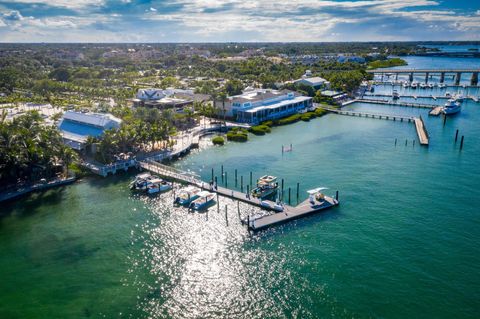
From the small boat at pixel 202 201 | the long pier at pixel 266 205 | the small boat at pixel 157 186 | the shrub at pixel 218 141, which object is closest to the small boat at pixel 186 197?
the small boat at pixel 202 201

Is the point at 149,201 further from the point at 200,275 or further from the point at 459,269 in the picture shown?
the point at 459,269

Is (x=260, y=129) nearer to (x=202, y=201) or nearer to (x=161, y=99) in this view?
(x=161, y=99)

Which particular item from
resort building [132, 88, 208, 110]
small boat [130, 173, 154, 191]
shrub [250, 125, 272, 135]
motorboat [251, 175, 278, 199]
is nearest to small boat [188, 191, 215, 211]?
motorboat [251, 175, 278, 199]

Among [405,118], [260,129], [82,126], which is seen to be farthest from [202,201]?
[405,118]

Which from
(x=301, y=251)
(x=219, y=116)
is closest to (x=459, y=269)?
(x=301, y=251)

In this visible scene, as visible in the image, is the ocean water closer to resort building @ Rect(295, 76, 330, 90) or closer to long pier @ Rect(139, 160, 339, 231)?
long pier @ Rect(139, 160, 339, 231)
